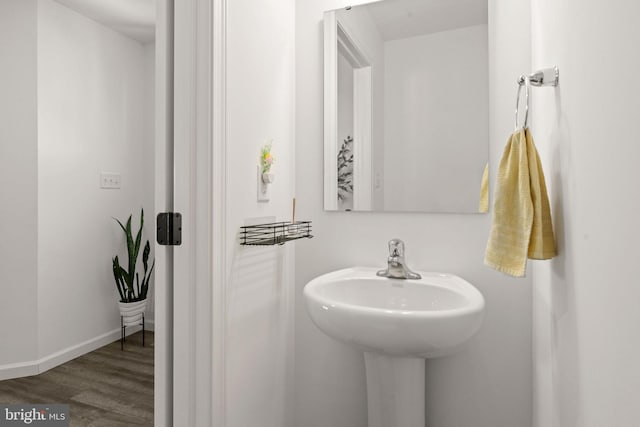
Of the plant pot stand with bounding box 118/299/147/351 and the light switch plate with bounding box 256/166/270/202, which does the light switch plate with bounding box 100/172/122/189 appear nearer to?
the plant pot stand with bounding box 118/299/147/351

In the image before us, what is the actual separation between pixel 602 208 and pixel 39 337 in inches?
119

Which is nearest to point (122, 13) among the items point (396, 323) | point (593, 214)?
point (396, 323)

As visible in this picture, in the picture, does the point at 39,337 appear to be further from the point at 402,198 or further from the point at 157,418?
the point at 402,198

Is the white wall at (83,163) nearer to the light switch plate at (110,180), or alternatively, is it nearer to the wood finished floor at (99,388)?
the light switch plate at (110,180)

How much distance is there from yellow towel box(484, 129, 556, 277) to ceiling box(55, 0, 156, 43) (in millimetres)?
2482

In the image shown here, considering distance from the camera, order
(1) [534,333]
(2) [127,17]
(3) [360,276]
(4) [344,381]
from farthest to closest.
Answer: (2) [127,17]
(4) [344,381]
(3) [360,276]
(1) [534,333]

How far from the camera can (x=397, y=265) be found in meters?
1.41

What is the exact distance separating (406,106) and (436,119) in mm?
132

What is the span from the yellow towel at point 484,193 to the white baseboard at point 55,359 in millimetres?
2806

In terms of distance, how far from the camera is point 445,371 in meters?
1.45

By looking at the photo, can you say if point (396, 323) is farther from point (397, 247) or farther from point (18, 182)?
point (18, 182)

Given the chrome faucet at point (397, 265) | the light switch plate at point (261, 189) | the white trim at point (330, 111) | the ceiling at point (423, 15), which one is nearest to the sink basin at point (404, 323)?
the chrome faucet at point (397, 265)

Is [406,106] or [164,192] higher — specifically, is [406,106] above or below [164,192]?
above

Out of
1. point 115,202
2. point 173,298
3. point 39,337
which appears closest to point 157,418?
point 173,298
